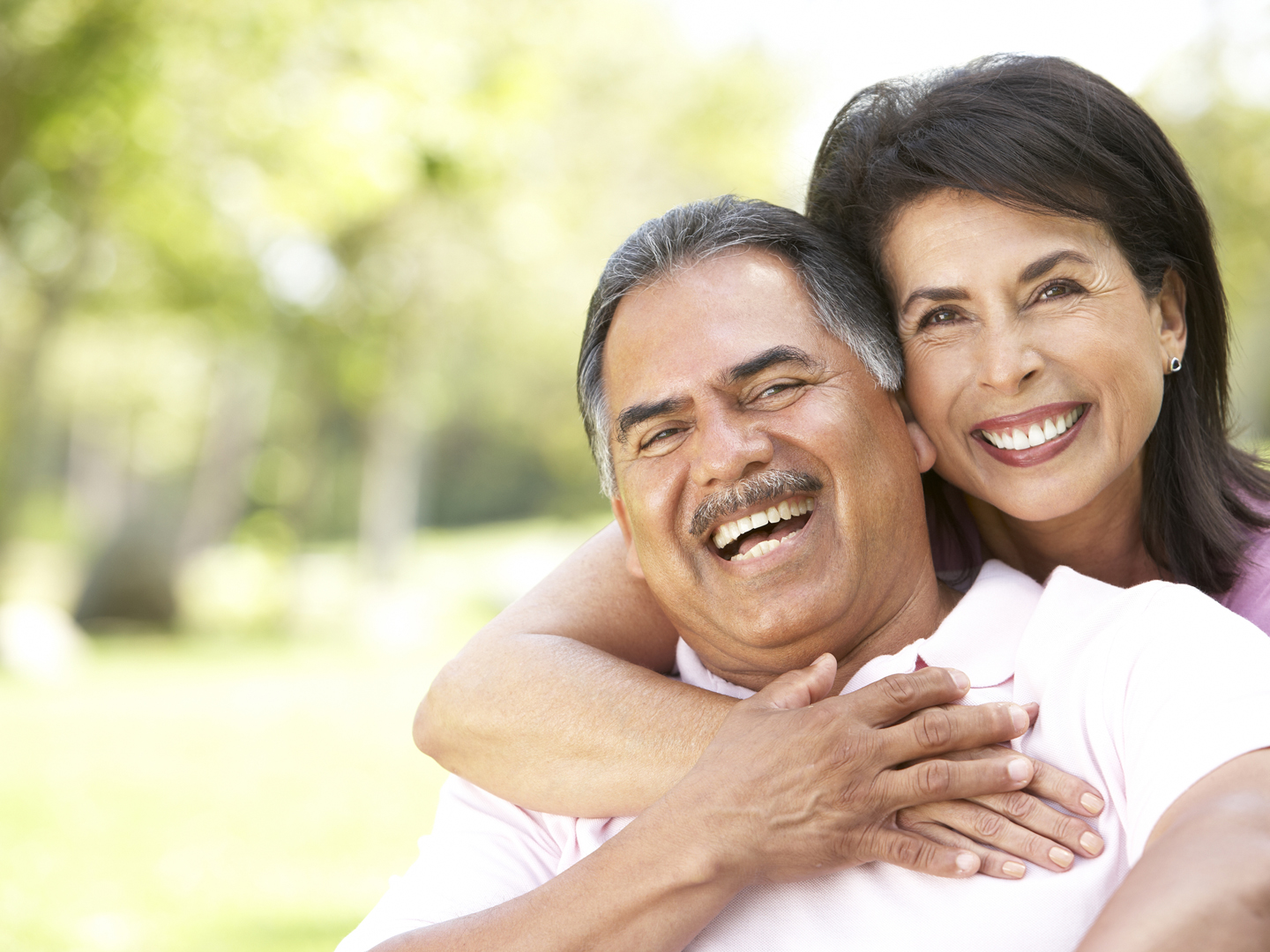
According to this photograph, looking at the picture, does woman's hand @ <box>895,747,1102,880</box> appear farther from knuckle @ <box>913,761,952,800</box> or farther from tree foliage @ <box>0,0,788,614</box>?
tree foliage @ <box>0,0,788,614</box>

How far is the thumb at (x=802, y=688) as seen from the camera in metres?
2.22

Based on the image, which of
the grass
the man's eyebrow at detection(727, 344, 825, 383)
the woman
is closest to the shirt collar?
the woman

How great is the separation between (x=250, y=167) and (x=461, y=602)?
1144 centimetres

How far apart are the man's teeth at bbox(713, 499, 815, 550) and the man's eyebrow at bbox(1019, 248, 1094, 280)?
67 centimetres

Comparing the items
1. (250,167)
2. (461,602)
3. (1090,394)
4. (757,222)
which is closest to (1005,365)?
(1090,394)

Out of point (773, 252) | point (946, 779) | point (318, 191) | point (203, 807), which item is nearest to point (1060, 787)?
point (946, 779)

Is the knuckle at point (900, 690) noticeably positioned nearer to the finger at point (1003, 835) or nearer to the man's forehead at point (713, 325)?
the finger at point (1003, 835)

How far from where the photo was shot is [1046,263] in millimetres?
2504

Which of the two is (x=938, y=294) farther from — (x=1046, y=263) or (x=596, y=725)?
(x=596, y=725)

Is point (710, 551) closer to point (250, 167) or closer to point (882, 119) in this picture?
point (882, 119)

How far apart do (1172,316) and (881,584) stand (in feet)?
3.50

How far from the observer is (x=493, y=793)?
2621 mm

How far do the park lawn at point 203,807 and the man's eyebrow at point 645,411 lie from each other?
3.86m

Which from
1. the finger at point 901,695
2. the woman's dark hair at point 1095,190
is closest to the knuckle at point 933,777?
the finger at point 901,695
